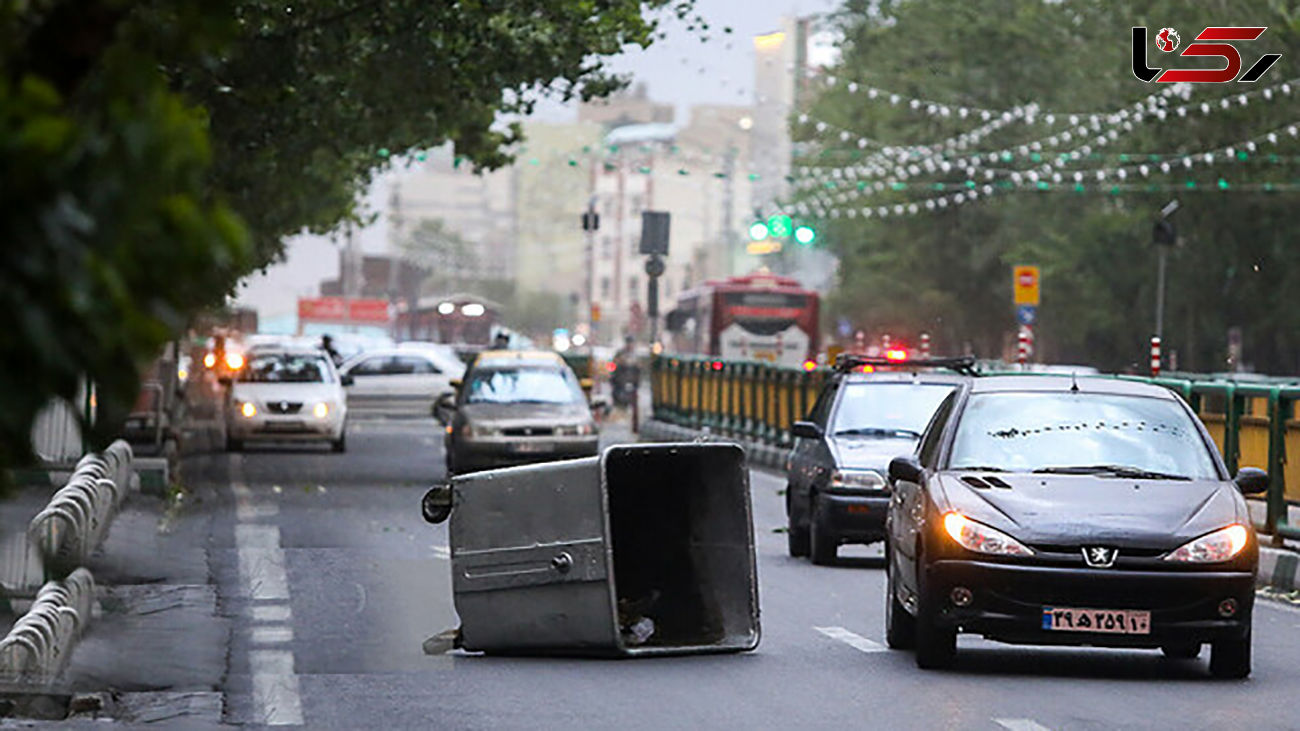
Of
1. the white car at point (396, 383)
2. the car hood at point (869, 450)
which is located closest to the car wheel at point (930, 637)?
the car hood at point (869, 450)

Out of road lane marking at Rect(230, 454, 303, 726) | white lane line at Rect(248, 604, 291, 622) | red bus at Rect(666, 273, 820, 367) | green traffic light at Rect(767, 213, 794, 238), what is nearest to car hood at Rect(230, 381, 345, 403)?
road lane marking at Rect(230, 454, 303, 726)

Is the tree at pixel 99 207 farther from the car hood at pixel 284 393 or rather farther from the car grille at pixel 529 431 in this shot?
the car hood at pixel 284 393

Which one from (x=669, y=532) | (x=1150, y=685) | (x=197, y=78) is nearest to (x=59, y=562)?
(x=669, y=532)

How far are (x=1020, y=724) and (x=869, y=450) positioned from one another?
33.5 ft

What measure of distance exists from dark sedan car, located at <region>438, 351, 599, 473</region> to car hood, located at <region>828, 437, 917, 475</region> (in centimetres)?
1142

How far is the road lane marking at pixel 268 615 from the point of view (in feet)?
39.6

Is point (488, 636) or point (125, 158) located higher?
point (125, 158)

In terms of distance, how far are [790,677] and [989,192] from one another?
2655 inches

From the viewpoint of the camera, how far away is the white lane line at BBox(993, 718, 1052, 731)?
11.3 meters

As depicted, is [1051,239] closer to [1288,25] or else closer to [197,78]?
[1288,25]

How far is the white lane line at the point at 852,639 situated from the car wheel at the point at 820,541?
5014mm

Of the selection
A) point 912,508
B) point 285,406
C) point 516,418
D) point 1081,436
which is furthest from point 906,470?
point 285,406

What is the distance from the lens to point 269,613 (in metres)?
16.6

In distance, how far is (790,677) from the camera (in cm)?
1329
